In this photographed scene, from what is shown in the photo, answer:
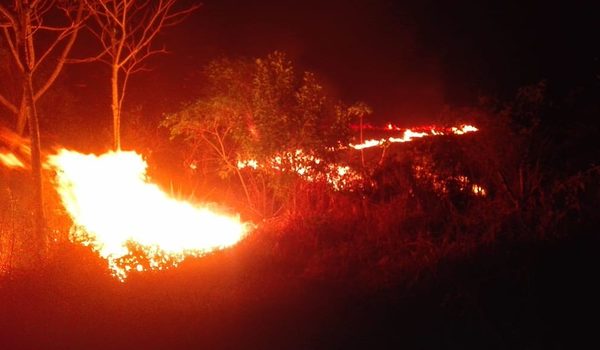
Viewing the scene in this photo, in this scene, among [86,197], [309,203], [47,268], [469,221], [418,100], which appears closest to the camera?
[47,268]

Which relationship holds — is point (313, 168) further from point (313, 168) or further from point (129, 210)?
point (129, 210)

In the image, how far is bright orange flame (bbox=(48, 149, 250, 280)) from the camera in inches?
416

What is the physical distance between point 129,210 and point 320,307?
6.23 m

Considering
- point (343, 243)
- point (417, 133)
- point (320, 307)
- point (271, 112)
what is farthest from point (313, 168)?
point (320, 307)

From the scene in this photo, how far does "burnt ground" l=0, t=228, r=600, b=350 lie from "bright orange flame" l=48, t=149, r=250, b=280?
1988 mm

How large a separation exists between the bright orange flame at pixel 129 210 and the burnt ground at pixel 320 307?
6.52 ft

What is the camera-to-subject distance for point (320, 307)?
6996 mm

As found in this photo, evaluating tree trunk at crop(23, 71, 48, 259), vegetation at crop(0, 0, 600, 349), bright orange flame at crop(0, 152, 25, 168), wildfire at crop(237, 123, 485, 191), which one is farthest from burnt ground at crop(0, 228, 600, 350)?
bright orange flame at crop(0, 152, 25, 168)

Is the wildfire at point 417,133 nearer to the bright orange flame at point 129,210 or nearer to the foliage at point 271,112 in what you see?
the foliage at point 271,112

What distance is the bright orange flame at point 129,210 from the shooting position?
1058 cm

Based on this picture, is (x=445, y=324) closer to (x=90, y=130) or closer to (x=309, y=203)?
(x=309, y=203)

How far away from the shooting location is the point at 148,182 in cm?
1374

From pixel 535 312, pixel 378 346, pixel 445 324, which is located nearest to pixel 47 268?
pixel 378 346

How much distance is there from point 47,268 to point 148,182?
629 centimetres
